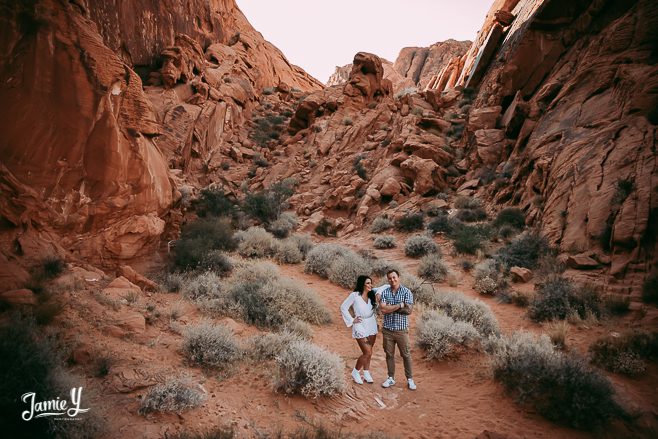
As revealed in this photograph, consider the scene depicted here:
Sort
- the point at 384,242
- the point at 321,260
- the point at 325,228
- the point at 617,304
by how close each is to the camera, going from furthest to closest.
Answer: the point at 325,228 < the point at 384,242 < the point at 321,260 < the point at 617,304

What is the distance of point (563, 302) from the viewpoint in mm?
6363

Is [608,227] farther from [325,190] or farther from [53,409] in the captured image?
[325,190]

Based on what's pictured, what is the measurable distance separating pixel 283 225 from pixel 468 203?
8821mm

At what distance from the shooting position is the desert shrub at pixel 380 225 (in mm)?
14279

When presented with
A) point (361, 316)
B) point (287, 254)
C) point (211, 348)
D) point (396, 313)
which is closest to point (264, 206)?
point (287, 254)

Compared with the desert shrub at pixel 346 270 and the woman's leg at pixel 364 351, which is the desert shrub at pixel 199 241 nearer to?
the desert shrub at pixel 346 270

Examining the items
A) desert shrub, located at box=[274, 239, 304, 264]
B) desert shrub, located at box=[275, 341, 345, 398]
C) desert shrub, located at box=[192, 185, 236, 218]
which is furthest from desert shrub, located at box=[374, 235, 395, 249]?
desert shrub, located at box=[275, 341, 345, 398]

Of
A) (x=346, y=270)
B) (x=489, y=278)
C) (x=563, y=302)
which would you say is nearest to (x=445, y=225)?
(x=489, y=278)

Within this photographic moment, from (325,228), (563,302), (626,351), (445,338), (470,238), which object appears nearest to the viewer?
(626,351)

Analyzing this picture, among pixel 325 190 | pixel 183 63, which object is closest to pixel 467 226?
pixel 325 190

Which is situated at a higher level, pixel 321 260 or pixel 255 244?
pixel 255 244

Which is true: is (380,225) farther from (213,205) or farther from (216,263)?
(213,205)

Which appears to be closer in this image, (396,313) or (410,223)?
(396,313)

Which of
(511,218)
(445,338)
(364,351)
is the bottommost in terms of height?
(445,338)
